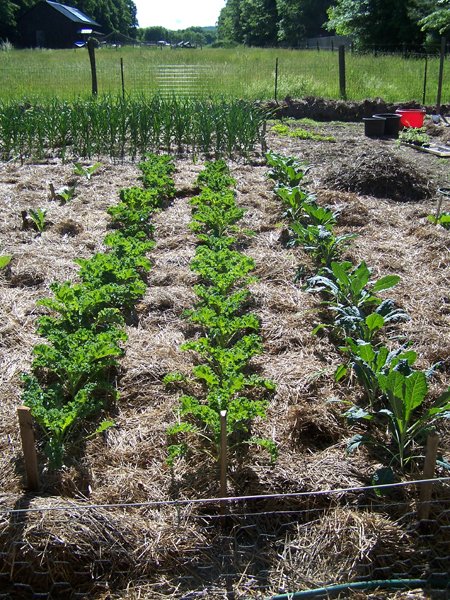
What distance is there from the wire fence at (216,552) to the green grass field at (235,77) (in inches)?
474

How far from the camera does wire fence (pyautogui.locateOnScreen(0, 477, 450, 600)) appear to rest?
2.22m

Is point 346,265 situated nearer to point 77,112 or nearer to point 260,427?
point 260,427

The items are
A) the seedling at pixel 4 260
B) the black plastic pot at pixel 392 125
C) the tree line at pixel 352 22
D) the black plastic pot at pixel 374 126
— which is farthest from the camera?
the tree line at pixel 352 22

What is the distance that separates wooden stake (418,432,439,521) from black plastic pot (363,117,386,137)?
8.91 metres

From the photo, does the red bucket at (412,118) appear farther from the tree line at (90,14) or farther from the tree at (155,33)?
the tree at (155,33)

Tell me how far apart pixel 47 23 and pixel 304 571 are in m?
45.6

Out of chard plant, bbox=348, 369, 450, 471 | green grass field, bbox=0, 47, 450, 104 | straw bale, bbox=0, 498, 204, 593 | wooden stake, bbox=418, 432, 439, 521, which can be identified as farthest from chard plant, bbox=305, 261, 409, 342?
green grass field, bbox=0, 47, 450, 104

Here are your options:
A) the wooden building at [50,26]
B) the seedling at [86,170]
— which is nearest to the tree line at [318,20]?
the wooden building at [50,26]

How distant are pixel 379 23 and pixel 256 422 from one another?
31.0m

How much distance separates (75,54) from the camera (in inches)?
858

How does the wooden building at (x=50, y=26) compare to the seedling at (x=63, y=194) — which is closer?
the seedling at (x=63, y=194)

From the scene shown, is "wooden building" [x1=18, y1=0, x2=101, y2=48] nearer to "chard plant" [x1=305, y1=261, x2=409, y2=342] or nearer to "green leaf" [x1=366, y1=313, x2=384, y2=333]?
"chard plant" [x1=305, y1=261, x2=409, y2=342]

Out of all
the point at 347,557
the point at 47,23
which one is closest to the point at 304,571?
the point at 347,557

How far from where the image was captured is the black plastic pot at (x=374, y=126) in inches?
404
